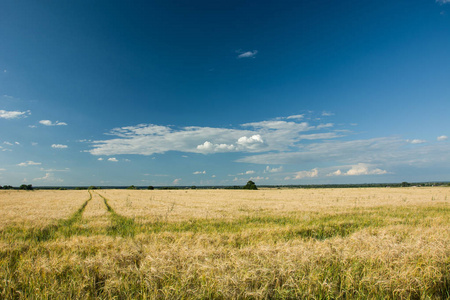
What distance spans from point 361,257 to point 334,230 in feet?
20.2

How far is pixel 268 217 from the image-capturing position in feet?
46.5

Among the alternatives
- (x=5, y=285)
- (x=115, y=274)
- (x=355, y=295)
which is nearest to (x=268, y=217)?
(x=355, y=295)

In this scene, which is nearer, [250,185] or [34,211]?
[34,211]

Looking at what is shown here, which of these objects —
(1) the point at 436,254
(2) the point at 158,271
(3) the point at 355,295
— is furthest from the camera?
(1) the point at 436,254

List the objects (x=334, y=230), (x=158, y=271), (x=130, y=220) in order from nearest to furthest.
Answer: (x=158, y=271)
(x=334, y=230)
(x=130, y=220)

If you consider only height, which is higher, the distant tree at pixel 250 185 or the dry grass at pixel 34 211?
the dry grass at pixel 34 211

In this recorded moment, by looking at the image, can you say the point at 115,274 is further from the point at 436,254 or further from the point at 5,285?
the point at 436,254

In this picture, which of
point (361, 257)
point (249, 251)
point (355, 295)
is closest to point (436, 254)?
point (361, 257)

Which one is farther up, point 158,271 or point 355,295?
point 158,271

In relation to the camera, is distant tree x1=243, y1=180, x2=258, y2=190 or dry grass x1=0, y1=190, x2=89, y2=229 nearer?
dry grass x1=0, y1=190, x2=89, y2=229

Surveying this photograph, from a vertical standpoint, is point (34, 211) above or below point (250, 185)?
above

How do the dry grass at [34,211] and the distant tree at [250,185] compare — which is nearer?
the dry grass at [34,211]

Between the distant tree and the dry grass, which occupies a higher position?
the dry grass

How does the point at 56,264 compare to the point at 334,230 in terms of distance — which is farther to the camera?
the point at 334,230
